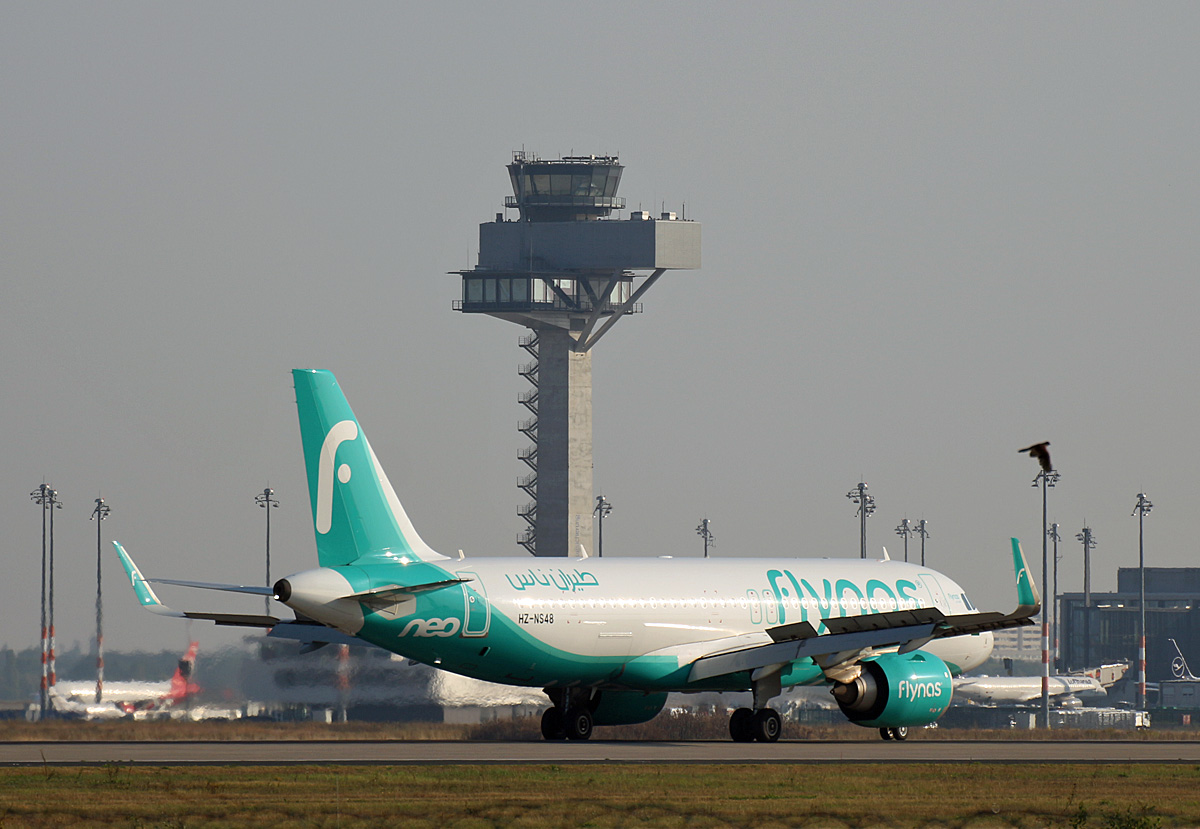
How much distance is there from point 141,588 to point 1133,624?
11414cm

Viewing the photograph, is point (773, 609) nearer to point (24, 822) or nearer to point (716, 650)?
point (716, 650)

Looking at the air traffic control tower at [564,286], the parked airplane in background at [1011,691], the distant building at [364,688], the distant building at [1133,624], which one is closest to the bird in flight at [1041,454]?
the distant building at [364,688]

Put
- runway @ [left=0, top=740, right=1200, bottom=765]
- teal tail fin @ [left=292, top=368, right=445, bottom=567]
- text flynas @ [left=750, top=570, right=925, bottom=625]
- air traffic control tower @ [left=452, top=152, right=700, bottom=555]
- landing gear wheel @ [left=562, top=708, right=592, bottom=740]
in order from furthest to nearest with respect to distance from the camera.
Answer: air traffic control tower @ [left=452, top=152, right=700, bottom=555] < text flynas @ [left=750, top=570, right=925, bottom=625] < landing gear wheel @ [left=562, top=708, right=592, bottom=740] < teal tail fin @ [left=292, top=368, right=445, bottom=567] < runway @ [left=0, top=740, right=1200, bottom=765]

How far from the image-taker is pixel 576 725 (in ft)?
148

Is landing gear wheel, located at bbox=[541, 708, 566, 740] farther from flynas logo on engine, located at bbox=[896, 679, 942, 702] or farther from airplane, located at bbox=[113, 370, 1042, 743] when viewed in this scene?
flynas logo on engine, located at bbox=[896, 679, 942, 702]

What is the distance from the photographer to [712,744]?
43.7 meters

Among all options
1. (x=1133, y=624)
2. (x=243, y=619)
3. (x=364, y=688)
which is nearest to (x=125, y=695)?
(x=364, y=688)

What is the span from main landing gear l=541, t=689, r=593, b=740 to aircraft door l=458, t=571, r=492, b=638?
473cm

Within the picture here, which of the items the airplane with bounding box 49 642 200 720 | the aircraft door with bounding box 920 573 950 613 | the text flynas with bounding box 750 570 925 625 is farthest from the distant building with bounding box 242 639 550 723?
the aircraft door with bounding box 920 573 950 613

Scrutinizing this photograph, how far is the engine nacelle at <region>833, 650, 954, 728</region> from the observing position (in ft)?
142

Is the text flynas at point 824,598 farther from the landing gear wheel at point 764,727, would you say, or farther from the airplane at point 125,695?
the airplane at point 125,695

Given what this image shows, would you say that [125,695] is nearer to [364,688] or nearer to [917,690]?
[364,688]

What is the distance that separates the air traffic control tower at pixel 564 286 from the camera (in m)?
122

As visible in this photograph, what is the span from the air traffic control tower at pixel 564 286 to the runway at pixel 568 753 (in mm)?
75378
